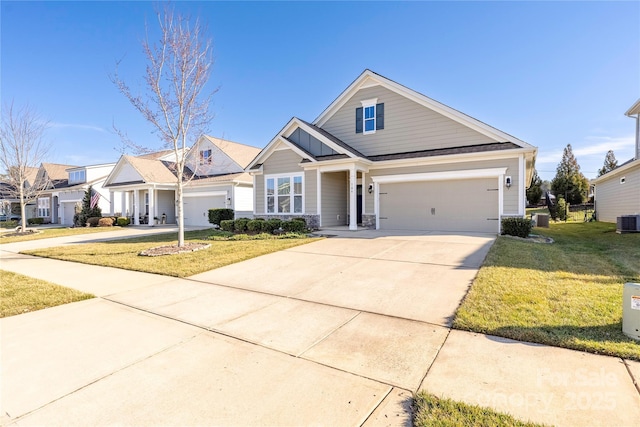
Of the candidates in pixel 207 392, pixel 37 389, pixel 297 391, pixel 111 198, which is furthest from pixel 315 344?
pixel 111 198

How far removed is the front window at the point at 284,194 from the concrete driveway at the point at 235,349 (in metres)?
9.10

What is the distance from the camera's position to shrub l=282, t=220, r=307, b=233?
13881 mm

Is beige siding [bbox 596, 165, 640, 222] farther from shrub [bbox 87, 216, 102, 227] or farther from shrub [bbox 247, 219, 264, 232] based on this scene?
shrub [bbox 87, 216, 102, 227]

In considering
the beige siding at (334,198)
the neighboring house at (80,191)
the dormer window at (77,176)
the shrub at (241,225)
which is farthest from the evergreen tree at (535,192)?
the dormer window at (77,176)

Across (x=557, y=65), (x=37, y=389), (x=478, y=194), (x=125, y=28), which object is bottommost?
(x=37, y=389)

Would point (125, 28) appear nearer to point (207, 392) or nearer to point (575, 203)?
point (207, 392)

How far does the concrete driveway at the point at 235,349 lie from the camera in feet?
7.91

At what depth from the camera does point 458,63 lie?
44.3ft

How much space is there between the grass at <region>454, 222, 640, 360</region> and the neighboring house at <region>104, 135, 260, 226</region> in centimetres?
1692

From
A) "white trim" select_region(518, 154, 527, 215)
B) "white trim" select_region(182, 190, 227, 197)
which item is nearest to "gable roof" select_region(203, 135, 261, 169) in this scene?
"white trim" select_region(182, 190, 227, 197)

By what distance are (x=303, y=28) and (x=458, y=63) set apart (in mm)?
7146

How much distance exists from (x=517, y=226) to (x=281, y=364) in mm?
11202

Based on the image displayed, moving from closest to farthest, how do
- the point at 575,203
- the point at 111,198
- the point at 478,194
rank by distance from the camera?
the point at 478,194 < the point at 111,198 < the point at 575,203

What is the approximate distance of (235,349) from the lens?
3.39 meters
